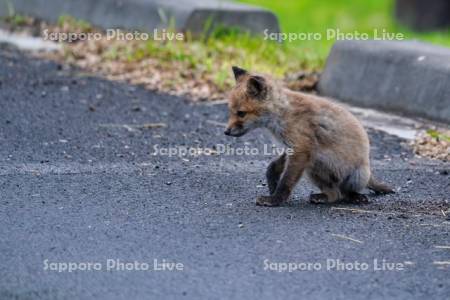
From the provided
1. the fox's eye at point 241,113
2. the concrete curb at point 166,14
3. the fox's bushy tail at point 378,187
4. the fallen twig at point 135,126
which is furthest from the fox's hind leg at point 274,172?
the concrete curb at point 166,14

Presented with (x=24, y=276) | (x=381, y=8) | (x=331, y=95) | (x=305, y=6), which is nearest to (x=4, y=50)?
(x=331, y=95)

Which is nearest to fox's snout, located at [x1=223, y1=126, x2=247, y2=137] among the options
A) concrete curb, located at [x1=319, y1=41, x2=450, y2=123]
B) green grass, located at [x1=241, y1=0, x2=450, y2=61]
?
concrete curb, located at [x1=319, y1=41, x2=450, y2=123]

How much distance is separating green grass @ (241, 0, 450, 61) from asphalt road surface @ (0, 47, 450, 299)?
22.8 ft

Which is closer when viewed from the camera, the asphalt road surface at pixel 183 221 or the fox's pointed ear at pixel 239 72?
the asphalt road surface at pixel 183 221

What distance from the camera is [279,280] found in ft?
17.8

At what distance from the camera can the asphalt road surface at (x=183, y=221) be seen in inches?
212

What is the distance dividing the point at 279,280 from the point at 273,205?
1.60 m

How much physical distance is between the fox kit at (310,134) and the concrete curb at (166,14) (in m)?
4.92

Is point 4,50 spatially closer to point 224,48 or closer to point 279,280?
point 224,48

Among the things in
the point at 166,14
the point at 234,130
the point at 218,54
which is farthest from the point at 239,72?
the point at 166,14

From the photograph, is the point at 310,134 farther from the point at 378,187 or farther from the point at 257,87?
the point at 378,187

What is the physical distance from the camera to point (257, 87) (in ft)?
23.4

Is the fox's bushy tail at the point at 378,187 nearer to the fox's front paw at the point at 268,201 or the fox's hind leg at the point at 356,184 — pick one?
the fox's hind leg at the point at 356,184

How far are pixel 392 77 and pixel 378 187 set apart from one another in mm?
2807
